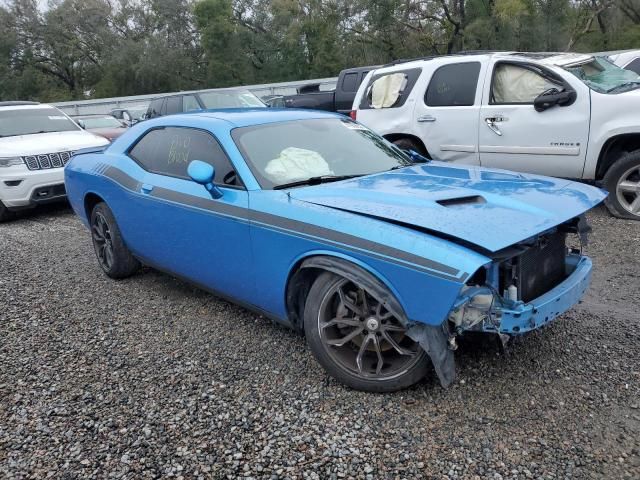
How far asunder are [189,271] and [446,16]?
104 feet

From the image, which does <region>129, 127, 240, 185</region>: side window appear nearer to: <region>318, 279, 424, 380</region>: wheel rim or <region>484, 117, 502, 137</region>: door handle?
<region>318, 279, 424, 380</region>: wheel rim

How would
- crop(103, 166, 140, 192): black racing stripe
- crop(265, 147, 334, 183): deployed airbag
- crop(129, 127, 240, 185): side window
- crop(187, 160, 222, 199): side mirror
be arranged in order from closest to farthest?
crop(187, 160, 222, 199): side mirror
crop(265, 147, 334, 183): deployed airbag
crop(129, 127, 240, 185): side window
crop(103, 166, 140, 192): black racing stripe

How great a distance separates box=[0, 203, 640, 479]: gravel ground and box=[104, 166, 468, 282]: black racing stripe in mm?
783

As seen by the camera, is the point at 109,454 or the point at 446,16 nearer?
the point at 109,454

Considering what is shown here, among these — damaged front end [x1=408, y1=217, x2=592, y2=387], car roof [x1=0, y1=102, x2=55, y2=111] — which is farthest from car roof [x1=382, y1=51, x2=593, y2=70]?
car roof [x1=0, y1=102, x2=55, y2=111]

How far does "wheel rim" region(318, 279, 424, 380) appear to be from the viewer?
2920mm

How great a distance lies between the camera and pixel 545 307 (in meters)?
2.82

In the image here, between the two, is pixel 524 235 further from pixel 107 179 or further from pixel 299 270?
pixel 107 179

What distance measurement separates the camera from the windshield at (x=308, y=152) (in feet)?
11.9

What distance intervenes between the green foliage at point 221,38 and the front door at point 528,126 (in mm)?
26660

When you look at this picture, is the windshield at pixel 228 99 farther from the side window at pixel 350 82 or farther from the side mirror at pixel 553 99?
the side mirror at pixel 553 99

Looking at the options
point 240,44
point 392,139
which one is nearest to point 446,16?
point 240,44

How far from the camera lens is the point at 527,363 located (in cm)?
322

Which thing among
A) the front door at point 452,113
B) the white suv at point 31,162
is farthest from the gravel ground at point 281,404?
the white suv at point 31,162
